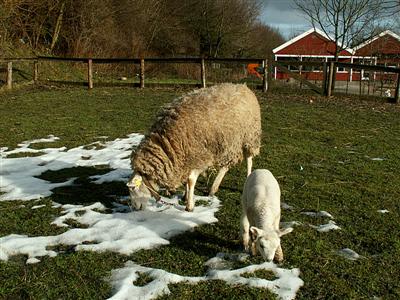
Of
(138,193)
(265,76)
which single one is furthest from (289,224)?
(265,76)

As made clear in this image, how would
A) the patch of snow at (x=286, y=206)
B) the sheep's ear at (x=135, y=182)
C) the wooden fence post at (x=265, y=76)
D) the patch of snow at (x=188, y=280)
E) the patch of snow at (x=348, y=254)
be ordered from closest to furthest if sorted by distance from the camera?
the patch of snow at (x=188, y=280) → the patch of snow at (x=348, y=254) → the sheep's ear at (x=135, y=182) → the patch of snow at (x=286, y=206) → the wooden fence post at (x=265, y=76)

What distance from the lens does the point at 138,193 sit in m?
4.78

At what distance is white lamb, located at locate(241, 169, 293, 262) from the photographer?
3494 mm

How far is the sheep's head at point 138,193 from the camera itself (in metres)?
4.73

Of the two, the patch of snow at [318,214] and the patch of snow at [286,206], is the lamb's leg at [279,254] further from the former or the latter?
the patch of snow at [286,206]

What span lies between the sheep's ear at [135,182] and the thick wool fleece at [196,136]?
9 centimetres

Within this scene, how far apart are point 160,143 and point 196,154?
45cm

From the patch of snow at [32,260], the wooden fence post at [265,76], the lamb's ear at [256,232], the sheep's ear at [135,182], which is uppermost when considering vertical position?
the wooden fence post at [265,76]

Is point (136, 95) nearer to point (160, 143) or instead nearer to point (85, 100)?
point (85, 100)

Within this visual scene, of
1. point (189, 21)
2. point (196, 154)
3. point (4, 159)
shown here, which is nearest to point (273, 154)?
point (196, 154)

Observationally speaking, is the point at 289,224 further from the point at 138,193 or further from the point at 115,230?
the point at 115,230

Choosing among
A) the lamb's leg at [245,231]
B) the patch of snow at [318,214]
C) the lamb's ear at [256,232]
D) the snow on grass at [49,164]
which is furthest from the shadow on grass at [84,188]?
the patch of snow at [318,214]

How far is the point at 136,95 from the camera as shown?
14820mm

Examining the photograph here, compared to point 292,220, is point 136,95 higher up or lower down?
higher up
